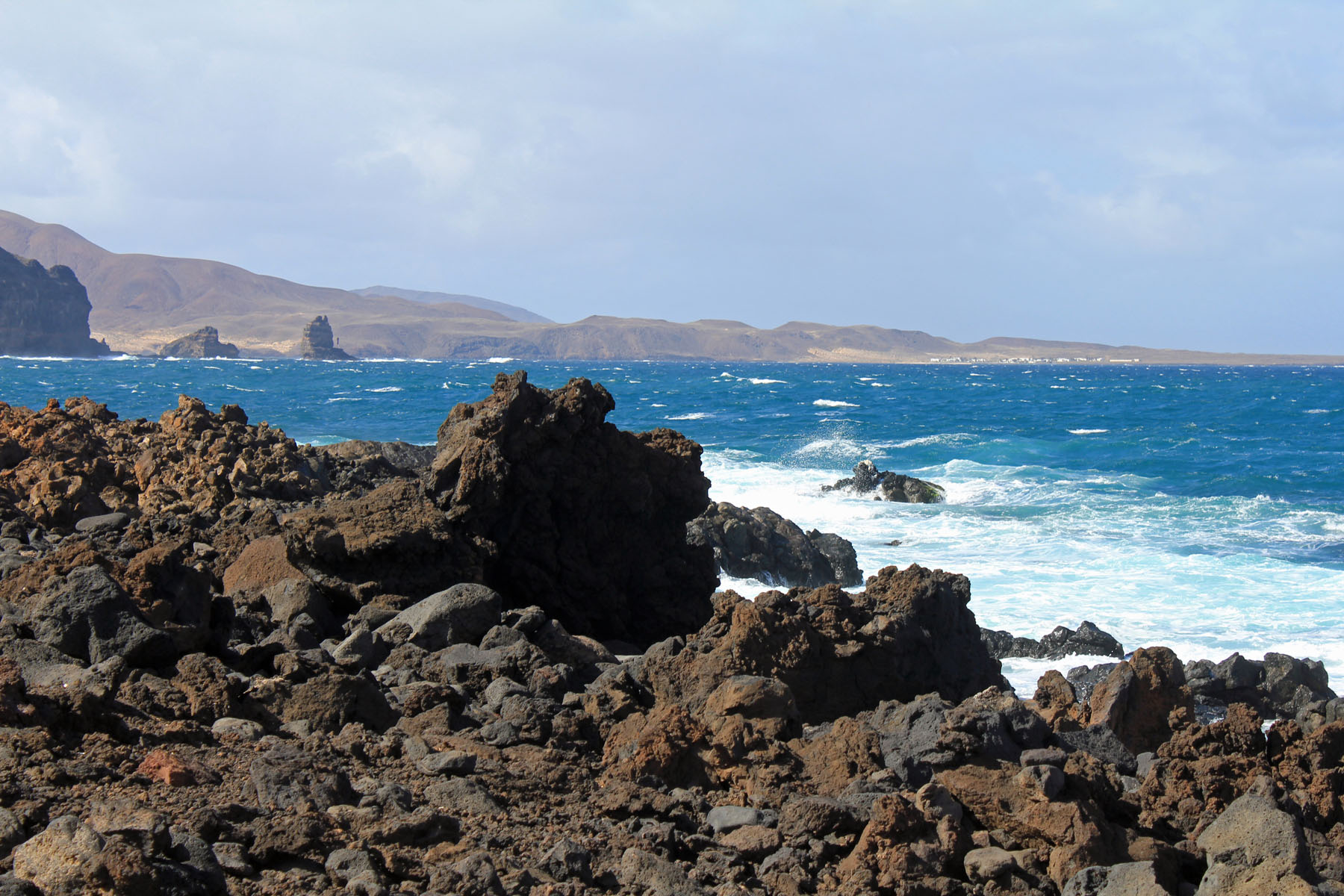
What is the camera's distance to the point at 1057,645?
456 inches

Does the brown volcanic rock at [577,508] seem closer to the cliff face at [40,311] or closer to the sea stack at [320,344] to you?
the cliff face at [40,311]

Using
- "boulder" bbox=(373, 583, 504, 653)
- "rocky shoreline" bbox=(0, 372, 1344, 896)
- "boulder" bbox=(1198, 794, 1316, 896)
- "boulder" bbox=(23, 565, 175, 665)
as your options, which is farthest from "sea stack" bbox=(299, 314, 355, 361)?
"boulder" bbox=(1198, 794, 1316, 896)

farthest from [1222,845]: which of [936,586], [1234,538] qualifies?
[1234,538]

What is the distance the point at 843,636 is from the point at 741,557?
29.2 ft

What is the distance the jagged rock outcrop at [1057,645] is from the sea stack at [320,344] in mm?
160563

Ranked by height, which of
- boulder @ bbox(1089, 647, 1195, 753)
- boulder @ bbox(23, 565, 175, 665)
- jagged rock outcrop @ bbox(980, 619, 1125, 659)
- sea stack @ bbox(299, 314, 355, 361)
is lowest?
jagged rock outcrop @ bbox(980, 619, 1125, 659)

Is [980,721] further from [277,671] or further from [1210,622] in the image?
[1210,622]

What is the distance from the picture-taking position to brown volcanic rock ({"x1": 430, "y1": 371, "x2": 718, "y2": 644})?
29.1 ft

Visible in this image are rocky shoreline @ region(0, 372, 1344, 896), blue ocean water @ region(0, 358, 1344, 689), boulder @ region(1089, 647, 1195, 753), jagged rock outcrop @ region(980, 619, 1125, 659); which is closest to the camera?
rocky shoreline @ region(0, 372, 1344, 896)

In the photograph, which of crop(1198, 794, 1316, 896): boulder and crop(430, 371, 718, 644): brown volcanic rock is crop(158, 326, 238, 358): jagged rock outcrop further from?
crop(1198, 794, 1316, 896): boulder

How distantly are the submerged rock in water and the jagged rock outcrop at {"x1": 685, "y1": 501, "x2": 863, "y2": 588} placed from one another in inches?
301

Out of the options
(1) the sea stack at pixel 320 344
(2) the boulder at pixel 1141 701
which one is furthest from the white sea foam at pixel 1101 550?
(1) the sea stack at pixel 320 344

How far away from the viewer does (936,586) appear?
307 inches

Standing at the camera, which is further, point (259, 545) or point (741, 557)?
point (741, 557)
